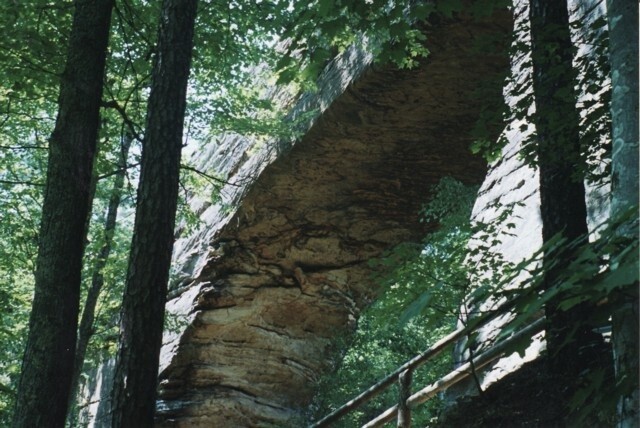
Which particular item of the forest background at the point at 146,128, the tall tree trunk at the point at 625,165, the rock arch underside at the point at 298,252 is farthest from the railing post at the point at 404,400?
the rock arch underside at the point at 298,252

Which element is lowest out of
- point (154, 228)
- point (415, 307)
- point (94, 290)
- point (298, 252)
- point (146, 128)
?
point (415, 307)

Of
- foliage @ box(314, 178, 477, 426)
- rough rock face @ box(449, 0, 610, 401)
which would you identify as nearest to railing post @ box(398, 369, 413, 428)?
foliage @ box(314, 178, 477, 426)

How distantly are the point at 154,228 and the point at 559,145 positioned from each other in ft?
8.23

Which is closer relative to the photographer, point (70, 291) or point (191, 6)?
point (70, 291)

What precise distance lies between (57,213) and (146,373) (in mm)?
1216

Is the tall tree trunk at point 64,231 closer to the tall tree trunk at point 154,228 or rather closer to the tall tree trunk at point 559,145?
the tall tree trunk at point 154,228

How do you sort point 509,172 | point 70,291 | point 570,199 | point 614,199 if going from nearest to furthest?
point 614,199
point 570,199
point 70,291
point 509,172

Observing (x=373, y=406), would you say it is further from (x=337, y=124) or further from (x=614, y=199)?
(x=614, y=199)

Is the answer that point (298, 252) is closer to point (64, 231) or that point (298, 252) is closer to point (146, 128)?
point (146, 128)

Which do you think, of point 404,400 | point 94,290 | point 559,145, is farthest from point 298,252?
point 559,145

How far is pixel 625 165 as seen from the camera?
2.38m

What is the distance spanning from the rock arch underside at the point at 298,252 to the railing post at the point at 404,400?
3885mm

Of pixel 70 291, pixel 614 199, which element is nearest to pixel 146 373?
pixel 70 291

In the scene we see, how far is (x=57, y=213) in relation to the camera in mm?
4523
